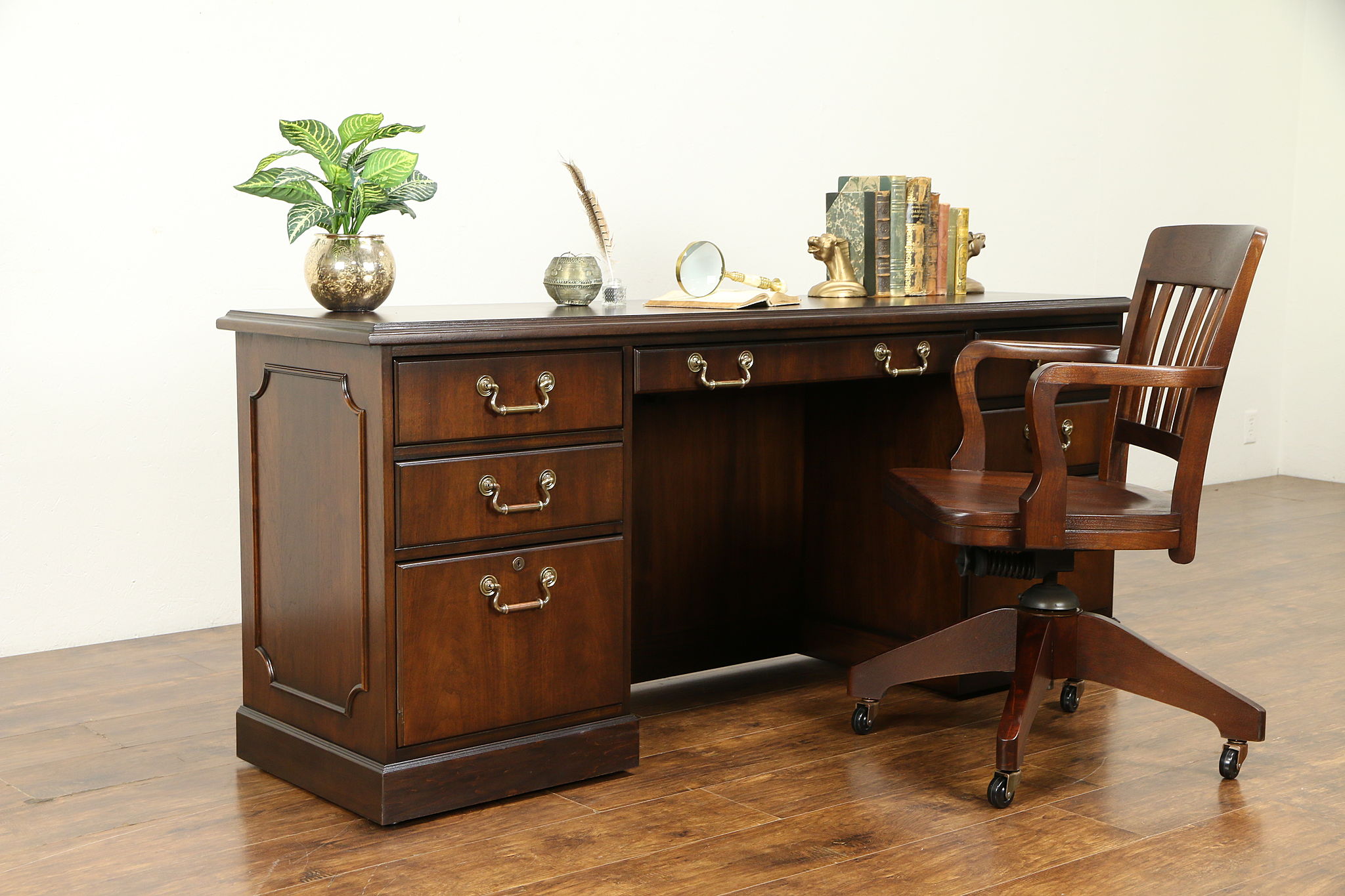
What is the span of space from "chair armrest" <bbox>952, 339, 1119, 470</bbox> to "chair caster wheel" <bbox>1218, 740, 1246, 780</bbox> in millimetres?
645

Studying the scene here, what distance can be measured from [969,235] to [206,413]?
1.78m

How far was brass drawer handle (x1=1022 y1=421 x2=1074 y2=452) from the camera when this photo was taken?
273 cm

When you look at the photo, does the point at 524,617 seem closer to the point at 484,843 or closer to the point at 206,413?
the point at 484,843

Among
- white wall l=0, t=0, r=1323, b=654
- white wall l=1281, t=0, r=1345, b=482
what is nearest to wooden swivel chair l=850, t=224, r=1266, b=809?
white wall l=0, t=0, r=1323, b=654

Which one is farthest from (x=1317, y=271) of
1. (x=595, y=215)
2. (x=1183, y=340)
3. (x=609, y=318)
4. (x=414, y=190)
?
(x=414, y=190)

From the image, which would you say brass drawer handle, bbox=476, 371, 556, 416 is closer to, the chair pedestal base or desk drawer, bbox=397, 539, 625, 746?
desk drawer, bbox=397, 539, 625, 746

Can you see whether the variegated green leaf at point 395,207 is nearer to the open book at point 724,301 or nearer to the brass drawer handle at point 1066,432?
the open book at point 724,301

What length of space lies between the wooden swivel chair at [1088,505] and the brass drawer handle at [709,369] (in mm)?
343

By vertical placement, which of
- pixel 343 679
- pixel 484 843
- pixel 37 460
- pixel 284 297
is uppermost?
pixel 284 297

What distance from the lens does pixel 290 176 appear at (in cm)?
218

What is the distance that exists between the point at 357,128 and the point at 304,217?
0.54 feet

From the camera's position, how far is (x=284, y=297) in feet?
10.8

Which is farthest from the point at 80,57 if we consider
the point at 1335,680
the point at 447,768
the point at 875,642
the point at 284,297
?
the point at 1335,680

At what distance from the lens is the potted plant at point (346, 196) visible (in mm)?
2154
